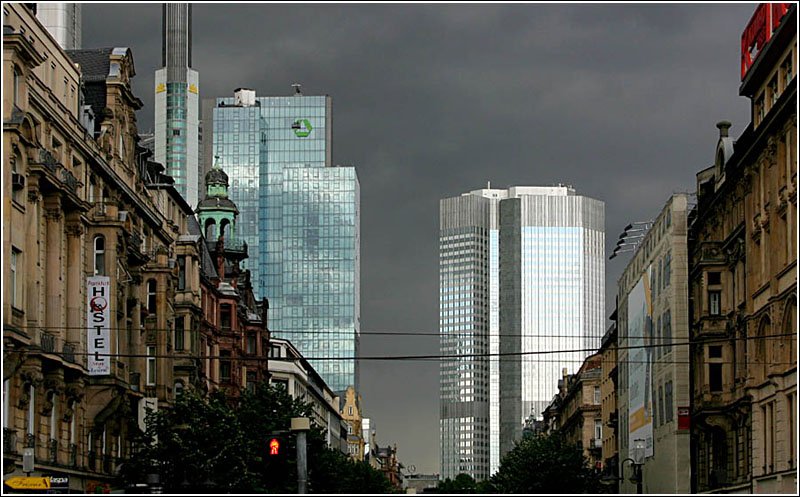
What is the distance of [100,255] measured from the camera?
258 feet

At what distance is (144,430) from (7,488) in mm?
34068

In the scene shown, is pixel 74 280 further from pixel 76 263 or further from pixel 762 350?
pixel 762 350

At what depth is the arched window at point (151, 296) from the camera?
92312 mm

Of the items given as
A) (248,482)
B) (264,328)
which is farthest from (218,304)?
(248,482)

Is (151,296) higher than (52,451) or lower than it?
higher

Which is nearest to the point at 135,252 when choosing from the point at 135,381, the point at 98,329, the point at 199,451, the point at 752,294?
the point at 135,381

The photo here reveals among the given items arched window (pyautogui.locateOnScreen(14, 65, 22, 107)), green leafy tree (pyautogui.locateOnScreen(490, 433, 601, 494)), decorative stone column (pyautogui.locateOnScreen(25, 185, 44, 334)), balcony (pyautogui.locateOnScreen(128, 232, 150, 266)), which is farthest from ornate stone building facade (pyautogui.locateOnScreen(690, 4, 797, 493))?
decorative stone column (pyautogui.locateOnScreen(25, 185, 44, 334))

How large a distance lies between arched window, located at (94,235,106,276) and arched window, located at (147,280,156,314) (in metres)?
13.3

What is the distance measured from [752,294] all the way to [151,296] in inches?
1453

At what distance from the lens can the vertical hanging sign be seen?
73.3 m

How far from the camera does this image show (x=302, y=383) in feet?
638

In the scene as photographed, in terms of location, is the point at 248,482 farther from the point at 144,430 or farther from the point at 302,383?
the point at 302,383

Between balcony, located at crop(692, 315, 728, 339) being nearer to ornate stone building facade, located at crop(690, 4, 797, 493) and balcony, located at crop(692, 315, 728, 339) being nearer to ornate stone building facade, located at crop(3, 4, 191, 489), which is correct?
ornate stone building facade, located at crop(690, 4, 797, 493)

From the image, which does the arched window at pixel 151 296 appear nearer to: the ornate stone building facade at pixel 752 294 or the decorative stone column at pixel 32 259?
the decorative stone column at pixel 32 259
